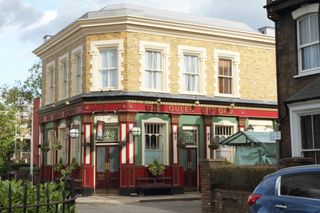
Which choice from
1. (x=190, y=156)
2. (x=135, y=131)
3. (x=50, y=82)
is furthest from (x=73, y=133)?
(x=50, y=82)

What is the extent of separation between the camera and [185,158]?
26891 mm

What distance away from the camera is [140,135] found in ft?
83.7

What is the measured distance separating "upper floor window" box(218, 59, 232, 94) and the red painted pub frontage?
926 millimetres

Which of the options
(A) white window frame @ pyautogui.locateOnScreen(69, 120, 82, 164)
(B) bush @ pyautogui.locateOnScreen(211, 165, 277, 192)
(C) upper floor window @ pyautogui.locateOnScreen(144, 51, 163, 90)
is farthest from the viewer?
(A) white window frame @ pyautogui.locateOnScreen(69, 120, 82, 164)

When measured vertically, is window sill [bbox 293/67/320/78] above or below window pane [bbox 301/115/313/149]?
above

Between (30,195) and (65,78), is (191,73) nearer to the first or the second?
(65,78)

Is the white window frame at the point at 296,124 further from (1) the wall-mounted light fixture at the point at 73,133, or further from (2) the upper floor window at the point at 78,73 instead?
(2) the upper floor window at the point at 78,73

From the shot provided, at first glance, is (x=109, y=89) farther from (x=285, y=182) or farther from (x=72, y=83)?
(x=285, y=182)

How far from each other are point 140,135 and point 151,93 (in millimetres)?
2245

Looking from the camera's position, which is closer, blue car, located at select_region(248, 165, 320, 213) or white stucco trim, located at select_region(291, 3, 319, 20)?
blue car, located at select_region(248, 165, 320, 213)

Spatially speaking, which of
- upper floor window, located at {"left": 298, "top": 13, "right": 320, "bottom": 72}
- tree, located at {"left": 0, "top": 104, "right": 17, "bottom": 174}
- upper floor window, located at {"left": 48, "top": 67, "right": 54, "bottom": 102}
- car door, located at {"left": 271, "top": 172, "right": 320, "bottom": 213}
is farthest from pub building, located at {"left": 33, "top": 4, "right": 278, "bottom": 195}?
car door, located at {"left": 271, "top": 172, "right": 320, "bottom": 213}

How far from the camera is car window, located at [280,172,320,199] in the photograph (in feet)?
25.0

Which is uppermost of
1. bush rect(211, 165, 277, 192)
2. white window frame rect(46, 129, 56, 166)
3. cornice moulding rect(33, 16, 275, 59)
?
cornice moulding rect(33, 16, 275, 59)

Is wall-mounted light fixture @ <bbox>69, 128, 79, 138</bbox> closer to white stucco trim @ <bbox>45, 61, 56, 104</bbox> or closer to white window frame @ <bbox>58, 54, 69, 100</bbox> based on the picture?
white window frame @ <bbox>58, 54, 69, 100</bbox>
